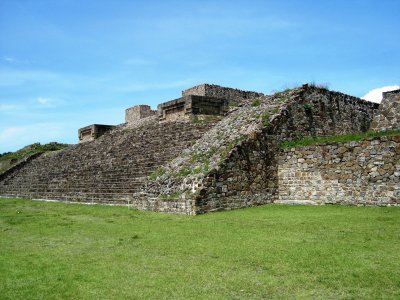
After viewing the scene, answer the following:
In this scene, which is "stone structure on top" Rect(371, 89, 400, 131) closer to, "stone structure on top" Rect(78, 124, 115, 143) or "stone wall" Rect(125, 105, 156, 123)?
"stone wall" Rect(125, 105, 156, 123)

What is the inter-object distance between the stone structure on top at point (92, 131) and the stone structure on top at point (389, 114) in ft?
51.4

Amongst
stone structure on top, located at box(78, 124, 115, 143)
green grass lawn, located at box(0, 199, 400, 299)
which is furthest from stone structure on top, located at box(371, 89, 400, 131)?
stone structure on top, located at box(78, 124, 115, 143)

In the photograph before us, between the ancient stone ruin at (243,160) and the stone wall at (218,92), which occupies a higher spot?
the stone wall at (218,92)

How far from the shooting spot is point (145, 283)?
5.23m

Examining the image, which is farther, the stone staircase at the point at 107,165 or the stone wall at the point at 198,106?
the stone wall at the point at 198,106

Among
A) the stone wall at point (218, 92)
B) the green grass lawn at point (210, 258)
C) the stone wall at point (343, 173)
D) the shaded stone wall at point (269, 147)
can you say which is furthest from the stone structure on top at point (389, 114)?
the stone wall at point (218, 92)

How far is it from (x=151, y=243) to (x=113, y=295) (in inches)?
115

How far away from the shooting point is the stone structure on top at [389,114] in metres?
15.8

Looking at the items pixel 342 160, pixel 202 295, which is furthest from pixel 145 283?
pixel 342 160

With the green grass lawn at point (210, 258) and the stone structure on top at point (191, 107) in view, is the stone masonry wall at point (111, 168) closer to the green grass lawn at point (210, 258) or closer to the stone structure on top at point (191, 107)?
the stone structure on top at point (191, 107)

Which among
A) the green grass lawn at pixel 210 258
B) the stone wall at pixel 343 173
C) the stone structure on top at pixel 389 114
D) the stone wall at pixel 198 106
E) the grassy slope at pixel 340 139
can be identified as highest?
the stone wall at pixel 198 106

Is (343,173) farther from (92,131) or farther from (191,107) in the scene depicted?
(92,131)

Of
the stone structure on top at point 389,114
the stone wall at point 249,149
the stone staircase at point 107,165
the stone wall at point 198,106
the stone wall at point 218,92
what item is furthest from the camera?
the stone wall at point 218,92

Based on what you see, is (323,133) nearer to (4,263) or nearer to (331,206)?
(331,206)
